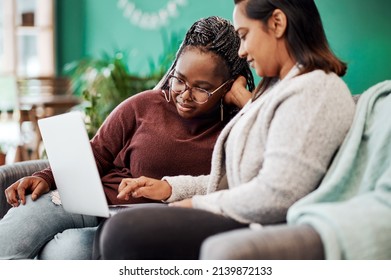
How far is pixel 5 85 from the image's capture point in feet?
18.5

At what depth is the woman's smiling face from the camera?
167 centimetres

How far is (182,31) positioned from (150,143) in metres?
2.38

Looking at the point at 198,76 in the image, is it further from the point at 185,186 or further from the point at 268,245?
the point at 268,245

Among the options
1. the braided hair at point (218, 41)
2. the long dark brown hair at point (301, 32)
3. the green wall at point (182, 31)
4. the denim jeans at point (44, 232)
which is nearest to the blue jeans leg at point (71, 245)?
the denim jeans at point (44, 232)

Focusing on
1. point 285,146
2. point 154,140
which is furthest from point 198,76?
point 285,146

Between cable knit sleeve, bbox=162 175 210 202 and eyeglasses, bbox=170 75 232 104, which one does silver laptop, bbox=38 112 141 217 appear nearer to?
cable knit sleeve, bbox=162 175 210 202

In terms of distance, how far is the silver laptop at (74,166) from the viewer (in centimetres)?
146

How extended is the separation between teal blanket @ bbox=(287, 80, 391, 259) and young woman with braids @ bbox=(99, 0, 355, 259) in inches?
1.2

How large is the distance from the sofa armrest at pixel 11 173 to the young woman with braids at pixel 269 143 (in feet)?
1.70

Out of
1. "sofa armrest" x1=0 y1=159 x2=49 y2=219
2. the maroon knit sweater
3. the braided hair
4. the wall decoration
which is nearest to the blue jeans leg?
the maroon knit sweater

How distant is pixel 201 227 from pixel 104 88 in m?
2.03

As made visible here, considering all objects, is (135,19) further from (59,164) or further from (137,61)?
(59,164)

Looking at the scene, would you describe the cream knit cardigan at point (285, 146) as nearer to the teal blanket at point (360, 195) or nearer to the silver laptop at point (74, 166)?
the teal blanket at point (360, 195)

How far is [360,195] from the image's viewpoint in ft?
4.12
